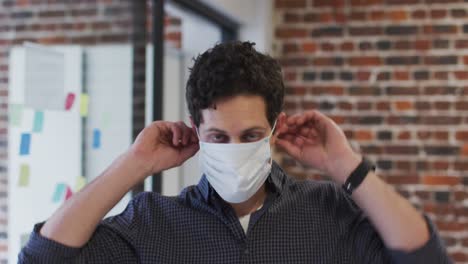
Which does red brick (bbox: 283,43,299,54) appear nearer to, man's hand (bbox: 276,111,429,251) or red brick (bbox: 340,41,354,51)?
red brick (bbox: 340,41,354,51)

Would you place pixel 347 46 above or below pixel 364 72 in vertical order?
above

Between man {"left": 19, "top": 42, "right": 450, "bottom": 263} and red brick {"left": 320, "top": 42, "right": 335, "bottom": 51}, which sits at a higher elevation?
red brick {"left": 320, "top": 42, "right": 335, "bottom": 51}

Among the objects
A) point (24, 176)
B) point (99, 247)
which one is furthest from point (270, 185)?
point (24, 176)

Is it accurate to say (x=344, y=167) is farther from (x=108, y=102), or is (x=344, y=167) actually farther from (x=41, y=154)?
(x=108, y=102)

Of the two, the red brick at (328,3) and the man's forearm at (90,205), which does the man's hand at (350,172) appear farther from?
the red brick at (328,3)

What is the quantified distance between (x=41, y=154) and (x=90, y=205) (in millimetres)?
588

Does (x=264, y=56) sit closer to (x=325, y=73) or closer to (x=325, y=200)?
(x=325, y=200)

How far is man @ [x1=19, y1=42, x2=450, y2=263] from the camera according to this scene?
4.07 feet

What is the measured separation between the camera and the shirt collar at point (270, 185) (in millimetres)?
1347

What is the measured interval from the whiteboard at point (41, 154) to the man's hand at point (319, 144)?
0.74m

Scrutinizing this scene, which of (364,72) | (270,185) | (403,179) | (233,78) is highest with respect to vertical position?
(364,72)

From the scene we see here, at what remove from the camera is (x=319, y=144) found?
142 cm

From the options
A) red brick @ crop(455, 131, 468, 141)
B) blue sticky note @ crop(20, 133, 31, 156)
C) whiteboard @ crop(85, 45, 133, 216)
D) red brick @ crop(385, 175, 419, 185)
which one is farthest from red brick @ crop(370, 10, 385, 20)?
blue sticky note @ crop(20, 133, 31, 156)

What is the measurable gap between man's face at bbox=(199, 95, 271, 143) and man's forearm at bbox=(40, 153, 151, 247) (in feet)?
0.64
